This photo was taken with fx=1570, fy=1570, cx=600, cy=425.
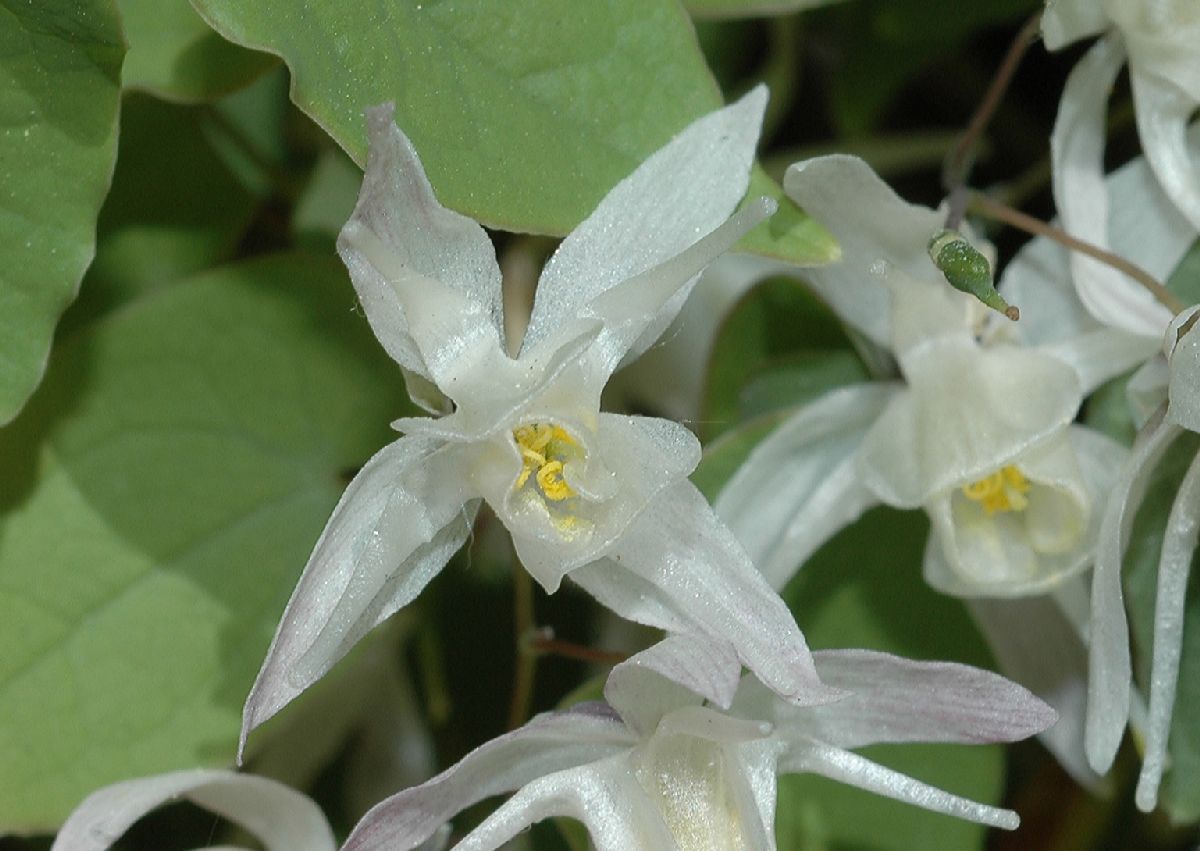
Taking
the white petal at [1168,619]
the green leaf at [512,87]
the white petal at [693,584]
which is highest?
the green leaf at [512,87]

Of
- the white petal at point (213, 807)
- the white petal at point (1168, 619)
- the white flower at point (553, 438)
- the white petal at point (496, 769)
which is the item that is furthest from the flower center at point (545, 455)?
the white petal at point (1168, 619)

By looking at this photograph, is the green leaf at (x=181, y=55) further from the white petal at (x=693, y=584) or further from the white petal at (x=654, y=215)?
the white petal at (x=693, y=584)

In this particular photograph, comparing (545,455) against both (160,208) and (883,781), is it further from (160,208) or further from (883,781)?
(160,208)

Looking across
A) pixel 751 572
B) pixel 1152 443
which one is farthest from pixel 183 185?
pixel 1152 443

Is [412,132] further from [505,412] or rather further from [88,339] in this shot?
[88,339]

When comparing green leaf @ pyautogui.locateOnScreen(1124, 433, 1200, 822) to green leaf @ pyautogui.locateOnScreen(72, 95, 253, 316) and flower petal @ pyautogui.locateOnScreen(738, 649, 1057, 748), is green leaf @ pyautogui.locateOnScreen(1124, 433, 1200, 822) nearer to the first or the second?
flower petal @ pyautogui.locateOnScreen(738, 649, 1057, 748)

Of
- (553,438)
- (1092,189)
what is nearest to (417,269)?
(553,438)

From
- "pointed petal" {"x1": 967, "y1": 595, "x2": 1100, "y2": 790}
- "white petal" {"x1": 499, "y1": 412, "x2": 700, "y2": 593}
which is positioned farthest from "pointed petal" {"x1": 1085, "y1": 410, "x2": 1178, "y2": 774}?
"white petal" {"x1": 499, "y1": 412, "x2": 700, "y2": 593}
